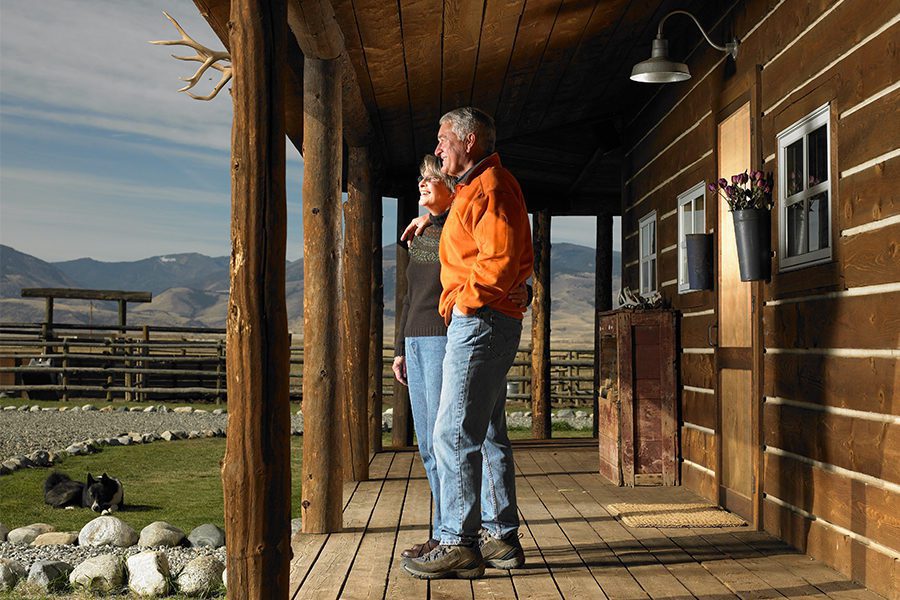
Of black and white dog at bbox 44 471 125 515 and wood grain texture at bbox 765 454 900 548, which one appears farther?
black and white dog at bbox 44 471 125 515

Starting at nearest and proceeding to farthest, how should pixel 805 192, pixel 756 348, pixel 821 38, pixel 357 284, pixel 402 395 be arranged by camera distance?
pixel 821 38 → pixel 805 192 → pixel 756 348 → pixel 357 284 → pixel 402 395

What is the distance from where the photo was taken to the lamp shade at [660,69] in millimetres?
6117

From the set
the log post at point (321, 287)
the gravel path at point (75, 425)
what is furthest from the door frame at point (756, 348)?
the gravel path at point (75, 425)

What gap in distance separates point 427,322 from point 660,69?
2565 mm

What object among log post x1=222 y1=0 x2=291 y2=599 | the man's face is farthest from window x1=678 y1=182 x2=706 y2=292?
log post x1=222 y1=0 x2=291 y2=599

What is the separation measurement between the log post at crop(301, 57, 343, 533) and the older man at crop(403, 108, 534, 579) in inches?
47.2

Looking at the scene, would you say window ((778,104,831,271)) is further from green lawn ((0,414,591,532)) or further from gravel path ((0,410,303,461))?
gravel path ((0,410,303,461))

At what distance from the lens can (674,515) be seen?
5941 millimetres

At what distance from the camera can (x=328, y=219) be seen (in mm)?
5426

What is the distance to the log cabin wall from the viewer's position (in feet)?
13.4

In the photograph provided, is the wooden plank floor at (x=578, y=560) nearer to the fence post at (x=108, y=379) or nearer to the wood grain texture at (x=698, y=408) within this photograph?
the wood grain texture at (x=698, y=408)

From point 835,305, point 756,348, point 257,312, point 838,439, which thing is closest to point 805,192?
point 835,305

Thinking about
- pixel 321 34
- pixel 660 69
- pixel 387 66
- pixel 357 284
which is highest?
pixel 387 66

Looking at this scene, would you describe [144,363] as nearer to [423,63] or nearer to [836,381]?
[423,63]
